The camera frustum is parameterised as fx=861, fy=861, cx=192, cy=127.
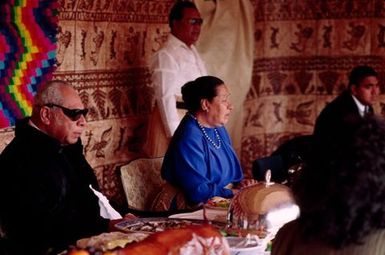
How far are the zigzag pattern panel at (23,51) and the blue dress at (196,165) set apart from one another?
1.06 meters

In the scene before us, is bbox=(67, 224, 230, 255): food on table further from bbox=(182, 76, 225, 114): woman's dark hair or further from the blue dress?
bbox=(182, 76, 225, 114): woman's dark hair

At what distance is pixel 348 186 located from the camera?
235 cm

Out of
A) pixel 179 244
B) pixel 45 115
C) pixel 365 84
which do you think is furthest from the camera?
pixel 365 84

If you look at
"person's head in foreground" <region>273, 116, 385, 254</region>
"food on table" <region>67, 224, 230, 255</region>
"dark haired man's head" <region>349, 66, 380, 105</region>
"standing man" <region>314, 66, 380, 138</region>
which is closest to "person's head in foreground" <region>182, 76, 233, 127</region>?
"food on table" <region>67, 224, 230, 255</region>

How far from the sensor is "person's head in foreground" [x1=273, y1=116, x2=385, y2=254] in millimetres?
2354

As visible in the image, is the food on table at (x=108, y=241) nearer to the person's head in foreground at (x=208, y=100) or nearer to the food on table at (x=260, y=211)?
the food on table at (x=260, y=211)

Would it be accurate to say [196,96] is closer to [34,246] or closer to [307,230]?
[34,246]

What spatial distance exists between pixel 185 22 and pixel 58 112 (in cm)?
264

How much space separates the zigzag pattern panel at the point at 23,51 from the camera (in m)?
5.20

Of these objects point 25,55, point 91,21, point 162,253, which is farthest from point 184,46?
point 162,253

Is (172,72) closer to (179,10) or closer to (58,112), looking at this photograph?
(179,10)

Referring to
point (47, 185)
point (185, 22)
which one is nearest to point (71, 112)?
point (47, 185)

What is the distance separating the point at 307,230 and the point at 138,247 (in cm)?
59

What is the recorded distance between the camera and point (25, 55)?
5.40m
